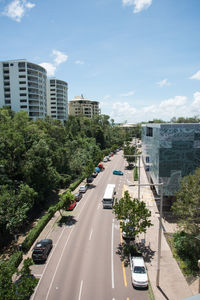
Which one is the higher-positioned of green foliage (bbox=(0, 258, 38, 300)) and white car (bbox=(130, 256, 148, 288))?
green foliage (bbox=(0, 258, 38, 300))

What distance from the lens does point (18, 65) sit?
88688mm

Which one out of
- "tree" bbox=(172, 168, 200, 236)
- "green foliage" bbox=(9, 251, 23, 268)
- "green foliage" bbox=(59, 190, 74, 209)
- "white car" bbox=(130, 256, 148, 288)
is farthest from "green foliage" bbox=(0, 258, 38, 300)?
"green foliage" bbox=(59, 190, 74, 209)

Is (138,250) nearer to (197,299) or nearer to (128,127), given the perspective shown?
(197,299)

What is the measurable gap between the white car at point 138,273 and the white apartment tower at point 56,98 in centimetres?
10729

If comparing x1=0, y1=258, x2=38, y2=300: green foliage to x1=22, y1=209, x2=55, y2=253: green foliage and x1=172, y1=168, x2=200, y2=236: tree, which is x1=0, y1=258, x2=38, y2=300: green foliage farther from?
x1=172, y1=168, x2=200, y2=236: tree

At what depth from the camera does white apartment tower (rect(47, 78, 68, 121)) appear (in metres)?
117

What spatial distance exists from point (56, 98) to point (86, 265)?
107m

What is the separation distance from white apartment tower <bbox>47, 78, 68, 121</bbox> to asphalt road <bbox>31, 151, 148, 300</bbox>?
93481 mm

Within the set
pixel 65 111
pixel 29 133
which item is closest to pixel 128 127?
pixel 65 111

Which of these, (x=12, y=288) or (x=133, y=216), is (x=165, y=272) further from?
(x=12, y=288)

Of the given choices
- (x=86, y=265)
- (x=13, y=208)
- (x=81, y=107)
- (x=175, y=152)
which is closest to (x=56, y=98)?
(x=81, y=107)

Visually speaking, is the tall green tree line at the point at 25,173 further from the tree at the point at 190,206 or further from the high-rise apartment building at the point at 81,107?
the high-rise apartment building at the point at 81,107

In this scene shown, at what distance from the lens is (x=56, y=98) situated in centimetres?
11706

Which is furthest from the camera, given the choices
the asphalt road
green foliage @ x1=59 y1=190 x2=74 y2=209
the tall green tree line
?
green foliage @ x1=59 y1=190 x2=74 y2=209
